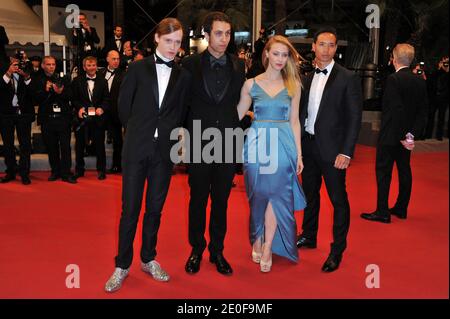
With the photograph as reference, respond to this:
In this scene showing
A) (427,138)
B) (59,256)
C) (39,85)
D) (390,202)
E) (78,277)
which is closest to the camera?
(78,277)

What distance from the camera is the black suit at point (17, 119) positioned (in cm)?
631

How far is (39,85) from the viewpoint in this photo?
6395 millimetres

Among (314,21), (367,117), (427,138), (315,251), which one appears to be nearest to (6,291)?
(315,251)

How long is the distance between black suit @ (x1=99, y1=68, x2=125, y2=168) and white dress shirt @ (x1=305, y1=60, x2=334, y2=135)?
12.3 ft

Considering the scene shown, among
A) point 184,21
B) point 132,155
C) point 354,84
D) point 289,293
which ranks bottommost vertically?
point 289,293

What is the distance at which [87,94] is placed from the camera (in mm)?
6707

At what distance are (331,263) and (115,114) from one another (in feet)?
13.8

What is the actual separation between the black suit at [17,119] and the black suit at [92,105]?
578 mm

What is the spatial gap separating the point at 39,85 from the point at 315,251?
4.16 meters

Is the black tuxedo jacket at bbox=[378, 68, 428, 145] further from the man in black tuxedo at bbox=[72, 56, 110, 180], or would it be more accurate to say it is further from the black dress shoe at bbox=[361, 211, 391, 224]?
the man in black tuxedo at bbox=[72, 56, 110, 180]

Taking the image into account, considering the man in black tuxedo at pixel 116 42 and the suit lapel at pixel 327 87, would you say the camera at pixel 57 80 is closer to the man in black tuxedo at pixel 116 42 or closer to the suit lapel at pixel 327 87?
the man in black tuxedo at pixel 116 42

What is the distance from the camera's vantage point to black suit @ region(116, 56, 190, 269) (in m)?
3.07

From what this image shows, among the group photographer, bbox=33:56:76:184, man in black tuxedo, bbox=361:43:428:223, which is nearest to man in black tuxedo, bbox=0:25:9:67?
photographer, bbox=33:56:76:184
